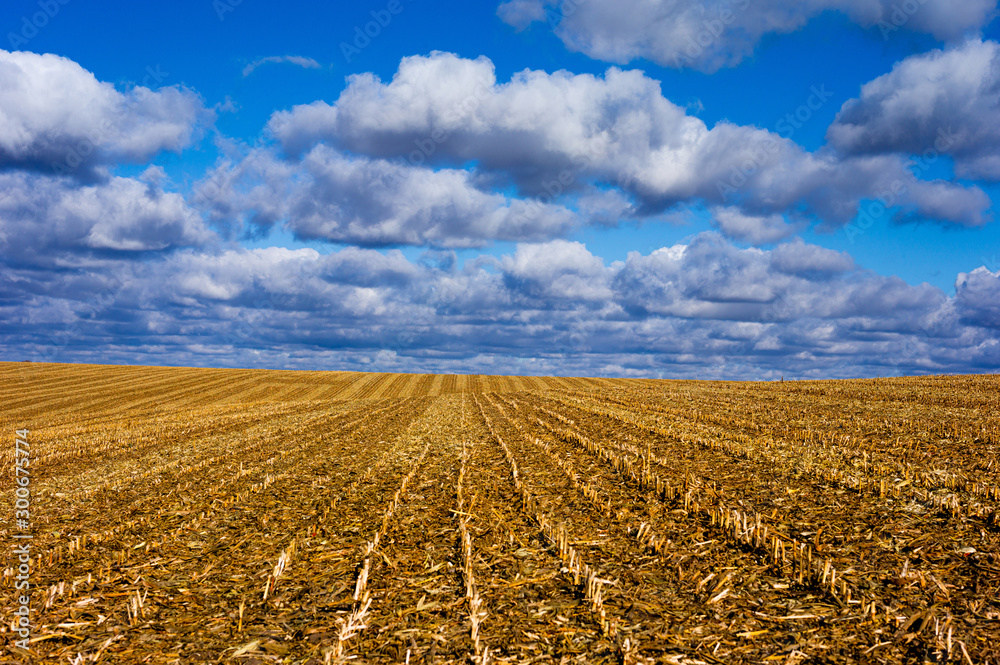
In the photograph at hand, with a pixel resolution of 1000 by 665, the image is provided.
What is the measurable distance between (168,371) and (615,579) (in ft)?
322

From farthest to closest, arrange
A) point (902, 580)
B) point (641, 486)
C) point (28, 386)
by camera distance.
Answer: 1. point (28, 386)
2. point (641, 486)
3. point (902, 580)

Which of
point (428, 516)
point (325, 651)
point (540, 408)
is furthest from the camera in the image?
point (540, 408)

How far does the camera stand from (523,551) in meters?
9.64

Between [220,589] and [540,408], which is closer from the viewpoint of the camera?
[220,589]

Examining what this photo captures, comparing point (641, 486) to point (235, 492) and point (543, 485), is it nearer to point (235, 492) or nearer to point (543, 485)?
point (543, 485)

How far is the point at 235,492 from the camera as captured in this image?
14414 mm

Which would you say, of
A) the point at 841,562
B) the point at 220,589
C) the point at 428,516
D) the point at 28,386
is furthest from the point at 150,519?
the point at 28,386

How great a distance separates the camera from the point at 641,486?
547 inches

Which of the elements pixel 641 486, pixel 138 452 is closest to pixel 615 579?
pixel 641 486

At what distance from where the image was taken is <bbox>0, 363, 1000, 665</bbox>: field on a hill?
6820 millimetres

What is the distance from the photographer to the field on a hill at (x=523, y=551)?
6.82 metres

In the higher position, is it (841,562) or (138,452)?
(841,562)

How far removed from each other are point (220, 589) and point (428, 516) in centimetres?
442

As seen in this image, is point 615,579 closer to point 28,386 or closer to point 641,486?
point 641,486
